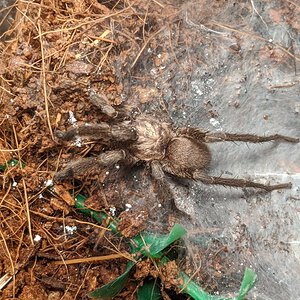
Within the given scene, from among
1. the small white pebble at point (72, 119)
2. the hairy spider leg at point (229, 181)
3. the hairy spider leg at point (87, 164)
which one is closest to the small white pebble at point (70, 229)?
the hairy spider leg at point (87, 164)

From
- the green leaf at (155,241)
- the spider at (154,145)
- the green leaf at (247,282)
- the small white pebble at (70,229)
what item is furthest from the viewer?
the small white pebble at (70,229)

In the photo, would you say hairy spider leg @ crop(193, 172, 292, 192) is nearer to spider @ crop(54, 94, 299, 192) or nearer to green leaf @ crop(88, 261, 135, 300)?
spider @ crop(54, 94, 299, 192)

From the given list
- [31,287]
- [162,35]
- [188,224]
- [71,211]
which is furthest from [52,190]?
[162,35]

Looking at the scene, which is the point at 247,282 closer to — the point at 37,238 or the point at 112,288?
the point at 112,288

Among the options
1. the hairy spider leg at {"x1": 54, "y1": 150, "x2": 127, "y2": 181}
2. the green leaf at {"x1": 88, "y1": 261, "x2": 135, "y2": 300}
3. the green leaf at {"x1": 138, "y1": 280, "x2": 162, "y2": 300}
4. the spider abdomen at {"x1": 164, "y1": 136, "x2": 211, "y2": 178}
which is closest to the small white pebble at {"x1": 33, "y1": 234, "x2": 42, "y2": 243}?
the hairy spider leg at {"x1": 54, "y1": 150, "x2": 127, "y2": 181}

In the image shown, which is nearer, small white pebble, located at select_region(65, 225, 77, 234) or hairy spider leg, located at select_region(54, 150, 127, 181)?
hairy spider leg, located at select_region(54, 150, 127, 181)

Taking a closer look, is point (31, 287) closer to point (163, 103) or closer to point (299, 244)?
point (163, 103)

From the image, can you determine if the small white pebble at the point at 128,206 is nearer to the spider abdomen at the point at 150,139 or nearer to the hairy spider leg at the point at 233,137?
the spider abdomen at the point at 150,139
